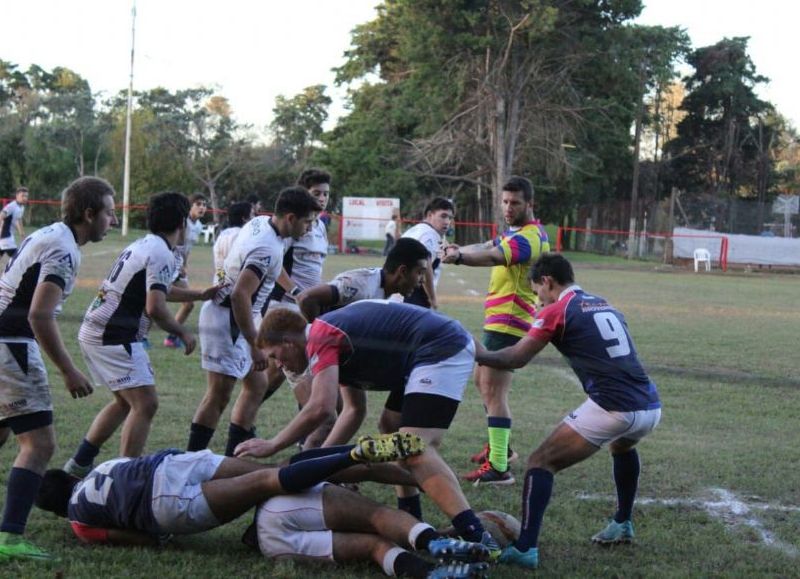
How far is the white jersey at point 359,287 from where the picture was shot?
217 inches

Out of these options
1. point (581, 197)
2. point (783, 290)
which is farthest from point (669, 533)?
point (581, 197)

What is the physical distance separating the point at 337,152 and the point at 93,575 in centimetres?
4876

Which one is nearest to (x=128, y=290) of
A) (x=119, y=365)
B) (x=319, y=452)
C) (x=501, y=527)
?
(x=119, y=365)

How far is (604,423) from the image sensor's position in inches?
186

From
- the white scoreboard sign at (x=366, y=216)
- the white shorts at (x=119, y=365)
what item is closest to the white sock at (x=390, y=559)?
the white shorts at (x=119, y=365)

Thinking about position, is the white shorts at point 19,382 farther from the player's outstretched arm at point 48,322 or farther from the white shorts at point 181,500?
the white shorts at point 181,500

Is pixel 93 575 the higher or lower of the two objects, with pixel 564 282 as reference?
lower

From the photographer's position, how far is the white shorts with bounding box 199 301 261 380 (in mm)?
6301

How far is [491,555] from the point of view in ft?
13.5

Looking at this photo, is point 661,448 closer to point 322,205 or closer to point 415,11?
point 322,205

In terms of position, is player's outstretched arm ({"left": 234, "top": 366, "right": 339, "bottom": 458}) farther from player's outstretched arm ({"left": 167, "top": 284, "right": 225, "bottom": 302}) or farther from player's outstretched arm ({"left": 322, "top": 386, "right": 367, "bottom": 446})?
player's outstretched arm ({"left": 167, "top": 284, "right": 225, "bottom": 302})

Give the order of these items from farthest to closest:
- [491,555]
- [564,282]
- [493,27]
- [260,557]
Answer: [493,27]
[564,282]
[260,557]
[491,555]

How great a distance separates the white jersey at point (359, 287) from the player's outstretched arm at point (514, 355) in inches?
32.9

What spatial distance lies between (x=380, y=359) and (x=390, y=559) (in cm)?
96
